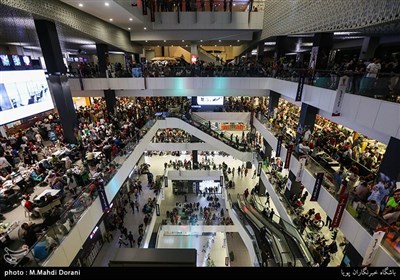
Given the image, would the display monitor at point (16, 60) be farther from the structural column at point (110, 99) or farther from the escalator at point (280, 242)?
the escalator at point (280, 242)

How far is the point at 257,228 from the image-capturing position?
11914mm

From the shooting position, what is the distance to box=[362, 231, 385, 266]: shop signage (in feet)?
18.2

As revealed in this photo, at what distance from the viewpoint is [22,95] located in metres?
7.73

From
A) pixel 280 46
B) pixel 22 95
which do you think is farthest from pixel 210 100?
Answer: pixel 22 95

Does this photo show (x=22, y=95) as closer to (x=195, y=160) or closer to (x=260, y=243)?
(x=260, y=243)

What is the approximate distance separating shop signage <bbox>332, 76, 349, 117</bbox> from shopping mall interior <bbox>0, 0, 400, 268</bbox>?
4 centimetres

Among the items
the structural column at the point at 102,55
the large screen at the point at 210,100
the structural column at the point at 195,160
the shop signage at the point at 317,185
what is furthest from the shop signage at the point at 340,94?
the structural column at the point at 102,55

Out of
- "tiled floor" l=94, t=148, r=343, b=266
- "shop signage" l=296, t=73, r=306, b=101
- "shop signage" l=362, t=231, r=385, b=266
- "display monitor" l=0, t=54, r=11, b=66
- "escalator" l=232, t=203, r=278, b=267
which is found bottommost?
"tiled floor" l=94, t=148, r=343, b=266

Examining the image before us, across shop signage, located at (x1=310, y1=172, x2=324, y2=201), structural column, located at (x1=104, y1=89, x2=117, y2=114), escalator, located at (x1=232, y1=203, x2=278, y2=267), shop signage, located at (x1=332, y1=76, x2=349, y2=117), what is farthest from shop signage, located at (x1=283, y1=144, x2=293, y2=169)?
structural column, located at (x1=104, y1=89, x2=117, y2=114)

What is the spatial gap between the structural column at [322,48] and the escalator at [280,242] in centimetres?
886

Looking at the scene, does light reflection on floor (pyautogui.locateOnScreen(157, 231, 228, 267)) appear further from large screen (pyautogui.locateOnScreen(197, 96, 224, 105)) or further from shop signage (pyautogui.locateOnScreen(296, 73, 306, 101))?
shop signage (pyautogui.locateOnScreen(296, 73, 306, 101))

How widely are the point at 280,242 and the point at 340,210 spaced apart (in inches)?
135
